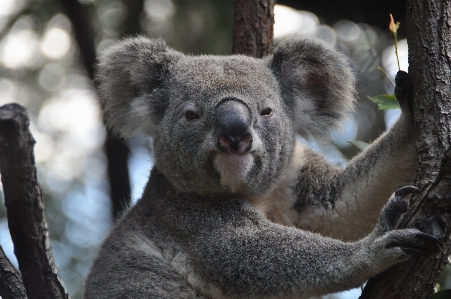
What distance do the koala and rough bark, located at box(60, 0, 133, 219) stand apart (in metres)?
2.74

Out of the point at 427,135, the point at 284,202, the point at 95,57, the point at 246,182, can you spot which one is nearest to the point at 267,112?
the point at 246,182

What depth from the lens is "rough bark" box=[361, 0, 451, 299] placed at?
2678mm

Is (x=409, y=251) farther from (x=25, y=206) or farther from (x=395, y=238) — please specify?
(x=25, y=206)

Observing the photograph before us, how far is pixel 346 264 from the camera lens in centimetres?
304

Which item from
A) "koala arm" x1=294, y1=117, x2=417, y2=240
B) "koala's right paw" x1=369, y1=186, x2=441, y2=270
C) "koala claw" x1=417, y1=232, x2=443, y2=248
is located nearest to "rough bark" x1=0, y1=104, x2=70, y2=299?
"koala's right paw" x1=369, y1=186, x2=441, y2=270

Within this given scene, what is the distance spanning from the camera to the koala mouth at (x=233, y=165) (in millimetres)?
3207

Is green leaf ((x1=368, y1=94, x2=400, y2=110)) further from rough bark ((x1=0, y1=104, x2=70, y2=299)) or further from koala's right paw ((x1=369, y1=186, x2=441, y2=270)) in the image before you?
rough bark ((x1=0, y1=104, x2=70, y2=299))

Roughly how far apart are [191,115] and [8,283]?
4.63ft

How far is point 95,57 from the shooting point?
21.9ft

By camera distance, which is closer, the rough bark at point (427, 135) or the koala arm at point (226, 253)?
the rough bark at point (427, 135)

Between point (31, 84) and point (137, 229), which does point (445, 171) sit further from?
point (31, 84)

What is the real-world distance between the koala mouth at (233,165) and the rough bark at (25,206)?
1.07 m

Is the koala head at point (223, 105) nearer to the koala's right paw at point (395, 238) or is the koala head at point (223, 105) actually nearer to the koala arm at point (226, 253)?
the koala arm at point (226, 253)

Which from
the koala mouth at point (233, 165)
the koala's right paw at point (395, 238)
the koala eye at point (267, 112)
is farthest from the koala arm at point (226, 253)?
the koala eye at point (267, 112)
